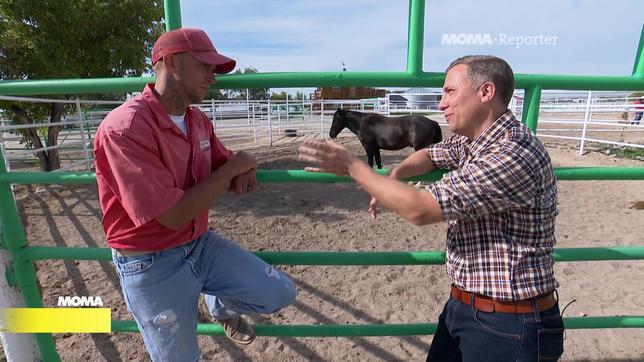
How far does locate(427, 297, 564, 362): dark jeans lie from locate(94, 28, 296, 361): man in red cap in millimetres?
692

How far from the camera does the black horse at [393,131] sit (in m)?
6.98

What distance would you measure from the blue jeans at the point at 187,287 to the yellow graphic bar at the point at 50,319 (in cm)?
44

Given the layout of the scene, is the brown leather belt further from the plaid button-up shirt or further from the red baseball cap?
the red baseball cap

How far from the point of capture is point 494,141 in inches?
42.3

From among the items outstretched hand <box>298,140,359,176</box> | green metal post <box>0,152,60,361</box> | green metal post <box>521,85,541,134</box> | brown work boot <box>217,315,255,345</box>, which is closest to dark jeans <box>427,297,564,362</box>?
outstretched hand <box>298,140,359,176</box>

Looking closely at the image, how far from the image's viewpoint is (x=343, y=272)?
132 inches

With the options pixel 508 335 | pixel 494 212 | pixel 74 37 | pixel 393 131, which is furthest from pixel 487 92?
pixel 74 37

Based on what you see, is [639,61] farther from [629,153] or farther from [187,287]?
[629,153]

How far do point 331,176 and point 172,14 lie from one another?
2.82ft

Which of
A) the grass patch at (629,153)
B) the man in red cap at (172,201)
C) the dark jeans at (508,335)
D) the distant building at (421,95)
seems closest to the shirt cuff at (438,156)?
the dark jeans at (508,335)

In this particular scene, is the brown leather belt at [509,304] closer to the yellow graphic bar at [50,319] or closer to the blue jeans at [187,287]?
the blue jeans at [187,287]

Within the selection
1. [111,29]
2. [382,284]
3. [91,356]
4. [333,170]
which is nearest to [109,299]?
[91,356]

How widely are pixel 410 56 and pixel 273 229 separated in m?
3.34

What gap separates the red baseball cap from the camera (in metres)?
1.18
